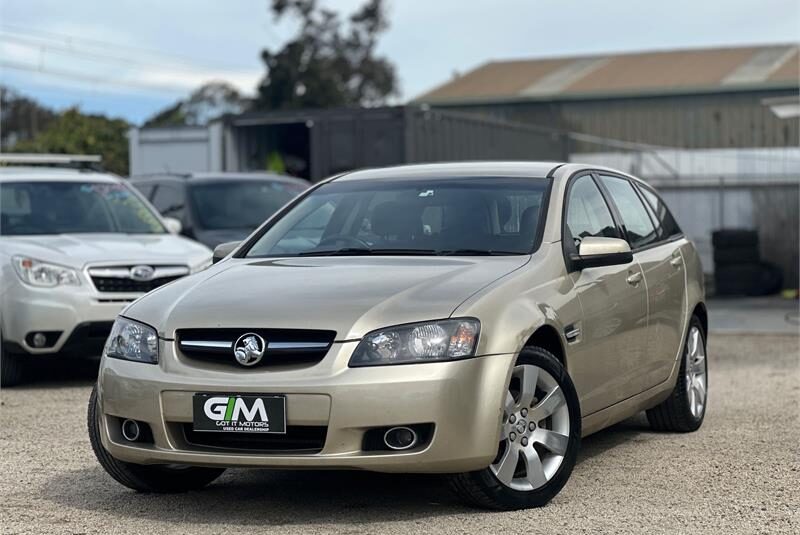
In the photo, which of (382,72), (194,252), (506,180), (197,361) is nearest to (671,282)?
(506,180)

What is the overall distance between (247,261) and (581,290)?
5.34 ft

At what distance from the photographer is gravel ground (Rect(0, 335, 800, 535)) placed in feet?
18.5

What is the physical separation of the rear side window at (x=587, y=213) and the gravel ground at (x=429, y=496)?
1.18m

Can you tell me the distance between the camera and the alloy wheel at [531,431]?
5.77m

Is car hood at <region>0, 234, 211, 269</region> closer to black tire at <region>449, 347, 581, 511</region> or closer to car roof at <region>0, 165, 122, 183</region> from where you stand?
car roof at <region>0, 165, 122, 183</region>

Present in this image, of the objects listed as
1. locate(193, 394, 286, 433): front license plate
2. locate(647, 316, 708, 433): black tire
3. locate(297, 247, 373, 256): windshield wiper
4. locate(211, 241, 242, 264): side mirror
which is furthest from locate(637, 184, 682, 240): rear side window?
locate(193, 394, 286, 433): front license plate

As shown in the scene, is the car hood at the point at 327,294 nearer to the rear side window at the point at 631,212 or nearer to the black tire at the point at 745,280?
the rear side window at the point at 631,212

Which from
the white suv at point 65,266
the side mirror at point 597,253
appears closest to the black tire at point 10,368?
the white suv at point 65,266

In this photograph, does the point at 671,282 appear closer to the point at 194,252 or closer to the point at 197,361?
the point at 197,361

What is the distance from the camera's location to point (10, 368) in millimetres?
10594

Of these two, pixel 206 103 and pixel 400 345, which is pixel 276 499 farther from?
pixel 206 103

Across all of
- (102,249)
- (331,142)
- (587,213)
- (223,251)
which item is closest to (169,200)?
(102,249)

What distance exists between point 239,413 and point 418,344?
0.76 meters

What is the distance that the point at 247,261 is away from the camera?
22.4 feet
